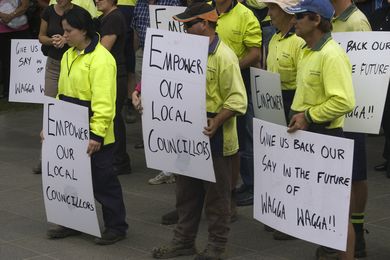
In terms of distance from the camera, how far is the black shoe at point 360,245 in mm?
6500

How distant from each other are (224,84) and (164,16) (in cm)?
229

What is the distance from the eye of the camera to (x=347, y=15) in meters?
6.75

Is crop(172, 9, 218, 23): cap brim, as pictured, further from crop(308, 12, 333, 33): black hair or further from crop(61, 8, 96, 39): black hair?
crop(61, 8, 96, 39): black hair

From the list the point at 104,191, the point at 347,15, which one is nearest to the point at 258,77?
the point at 347,15

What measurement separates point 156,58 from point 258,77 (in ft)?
2.78

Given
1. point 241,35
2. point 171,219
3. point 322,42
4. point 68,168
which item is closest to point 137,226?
point 171,219

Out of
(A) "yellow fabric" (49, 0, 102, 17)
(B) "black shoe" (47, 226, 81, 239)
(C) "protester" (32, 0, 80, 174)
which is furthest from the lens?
(A) "yellow fabric" (49, 0, 102, 17)

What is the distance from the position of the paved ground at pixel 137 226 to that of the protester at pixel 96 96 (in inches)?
7.8

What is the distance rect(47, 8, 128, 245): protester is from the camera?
6777mm

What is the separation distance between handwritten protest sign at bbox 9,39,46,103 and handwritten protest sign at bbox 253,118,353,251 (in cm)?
445

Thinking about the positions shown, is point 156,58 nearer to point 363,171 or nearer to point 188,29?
point 188,29

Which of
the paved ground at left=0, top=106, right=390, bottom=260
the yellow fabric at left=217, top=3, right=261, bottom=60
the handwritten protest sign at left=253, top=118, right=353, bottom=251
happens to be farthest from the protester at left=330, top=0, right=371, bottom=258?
the yellow fabric at left=217, top=3, right=261, bottom=60

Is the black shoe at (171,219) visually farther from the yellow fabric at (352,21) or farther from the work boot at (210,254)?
the yellow fabric at (352,21)

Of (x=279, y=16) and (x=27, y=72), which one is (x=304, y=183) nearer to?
(x=279, y=16)
